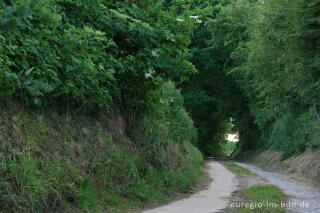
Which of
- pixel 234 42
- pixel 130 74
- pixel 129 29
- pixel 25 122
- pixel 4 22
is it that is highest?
pixel 234 42

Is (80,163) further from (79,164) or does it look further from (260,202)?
(260,202)

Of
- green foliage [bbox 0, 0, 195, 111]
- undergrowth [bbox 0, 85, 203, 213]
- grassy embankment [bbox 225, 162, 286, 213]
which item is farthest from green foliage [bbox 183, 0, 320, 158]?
grassy embankment [bbox 225, 162, 286, 213]

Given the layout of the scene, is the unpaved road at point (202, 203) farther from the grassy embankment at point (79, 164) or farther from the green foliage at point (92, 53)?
the green foliage at point (92, 53)

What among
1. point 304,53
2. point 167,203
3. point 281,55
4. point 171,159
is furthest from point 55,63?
point 281,55

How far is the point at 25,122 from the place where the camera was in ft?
24.9

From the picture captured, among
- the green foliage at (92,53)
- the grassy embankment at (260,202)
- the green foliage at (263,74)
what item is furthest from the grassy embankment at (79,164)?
the green foliage at (263,74)

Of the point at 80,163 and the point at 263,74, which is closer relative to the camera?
the point at 80,163

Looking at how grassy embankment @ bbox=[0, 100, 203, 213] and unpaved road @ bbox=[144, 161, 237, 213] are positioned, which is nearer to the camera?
grassy embankment @ bbox=[0, 100, 203, 213]

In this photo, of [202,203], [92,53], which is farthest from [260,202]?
[92,53]

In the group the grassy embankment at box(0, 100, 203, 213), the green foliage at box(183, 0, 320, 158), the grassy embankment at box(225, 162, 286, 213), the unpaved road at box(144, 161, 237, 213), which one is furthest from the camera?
the green foliage at box(183, 0, 320, 158)

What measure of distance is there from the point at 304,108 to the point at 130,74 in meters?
13.4

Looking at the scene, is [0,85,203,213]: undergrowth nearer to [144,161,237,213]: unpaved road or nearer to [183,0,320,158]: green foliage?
[144,161,237,213]: unpaved road

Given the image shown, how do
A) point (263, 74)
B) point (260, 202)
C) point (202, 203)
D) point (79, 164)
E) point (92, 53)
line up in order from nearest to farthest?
point (79, 164)
point (92, 53)
point (260, 202)
point (202, 203)
point (263, 74)

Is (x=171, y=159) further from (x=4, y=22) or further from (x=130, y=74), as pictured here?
(x=4, y=22)
